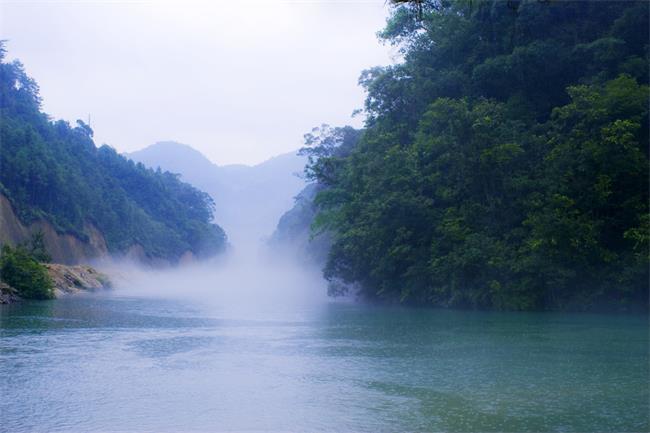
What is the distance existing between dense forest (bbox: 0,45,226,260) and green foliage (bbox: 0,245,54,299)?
77.3ft

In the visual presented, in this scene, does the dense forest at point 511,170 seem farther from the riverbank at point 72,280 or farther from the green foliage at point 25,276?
the riverbank at point 72,280

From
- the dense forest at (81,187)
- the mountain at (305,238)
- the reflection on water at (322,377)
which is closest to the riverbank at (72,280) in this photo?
the dense forest at (81,187)

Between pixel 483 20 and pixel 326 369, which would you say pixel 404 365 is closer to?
pixel 326 369

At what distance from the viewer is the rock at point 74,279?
3888cm

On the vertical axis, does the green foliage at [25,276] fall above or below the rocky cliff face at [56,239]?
below

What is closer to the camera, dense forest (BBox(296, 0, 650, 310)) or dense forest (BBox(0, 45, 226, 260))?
dense forest (BBox(296, 0, 650, 310))

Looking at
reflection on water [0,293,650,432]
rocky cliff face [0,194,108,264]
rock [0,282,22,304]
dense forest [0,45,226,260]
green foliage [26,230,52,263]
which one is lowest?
reflection on water [0,293,650,432]

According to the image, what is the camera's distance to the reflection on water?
8.05 m

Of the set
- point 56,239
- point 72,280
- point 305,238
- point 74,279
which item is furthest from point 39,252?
point 305,238

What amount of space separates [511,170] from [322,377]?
19.6m

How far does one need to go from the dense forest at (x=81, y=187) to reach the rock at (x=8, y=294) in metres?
26.1

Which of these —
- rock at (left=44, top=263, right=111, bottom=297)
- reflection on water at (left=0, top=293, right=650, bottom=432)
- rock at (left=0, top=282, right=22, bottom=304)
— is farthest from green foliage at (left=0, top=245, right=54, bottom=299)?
reflection on water at (left=0, top=293, right=650, bottom=432)

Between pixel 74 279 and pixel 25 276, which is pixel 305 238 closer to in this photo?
pixel 74 279

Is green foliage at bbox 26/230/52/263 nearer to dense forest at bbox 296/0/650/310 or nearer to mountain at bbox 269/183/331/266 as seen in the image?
mountain at bbox 269/183/331/266
